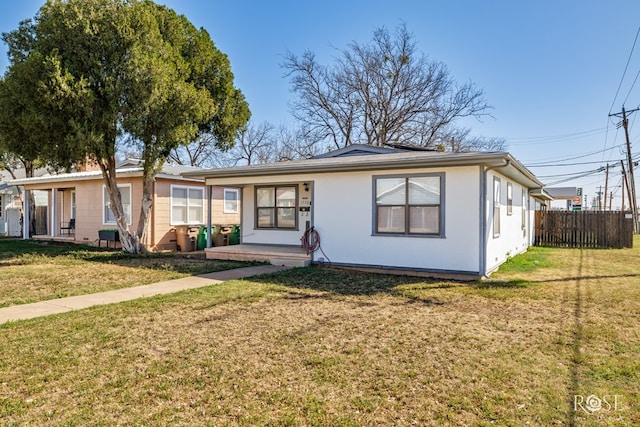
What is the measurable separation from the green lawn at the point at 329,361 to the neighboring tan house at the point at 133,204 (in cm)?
851

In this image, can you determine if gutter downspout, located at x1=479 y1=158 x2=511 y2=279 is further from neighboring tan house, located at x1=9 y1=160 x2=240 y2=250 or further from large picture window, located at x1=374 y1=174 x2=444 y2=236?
neighboring tan house, located at x1=9 y1=160 x2=240 y2=250

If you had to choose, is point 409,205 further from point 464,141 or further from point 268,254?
point 464,141

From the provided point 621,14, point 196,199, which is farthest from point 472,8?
point 196,199

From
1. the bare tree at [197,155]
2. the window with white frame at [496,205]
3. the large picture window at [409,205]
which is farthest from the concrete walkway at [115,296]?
the bare tree at [197,155]

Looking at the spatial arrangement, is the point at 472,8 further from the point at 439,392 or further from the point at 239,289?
the point at 439,392

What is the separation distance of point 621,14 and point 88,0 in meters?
14.7

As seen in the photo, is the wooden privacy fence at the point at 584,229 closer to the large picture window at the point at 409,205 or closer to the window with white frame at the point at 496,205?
the window with white frame at the point at 496,205

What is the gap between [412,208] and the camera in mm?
8930

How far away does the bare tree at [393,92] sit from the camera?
26.2m

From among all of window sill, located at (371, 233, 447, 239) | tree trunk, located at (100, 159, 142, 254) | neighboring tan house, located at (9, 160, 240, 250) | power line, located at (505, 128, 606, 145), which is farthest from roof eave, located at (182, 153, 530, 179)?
power line, located at (505, 128, 606, 145)

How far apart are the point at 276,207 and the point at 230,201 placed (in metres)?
4.96

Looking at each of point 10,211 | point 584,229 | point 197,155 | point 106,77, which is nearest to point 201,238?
point 106,77

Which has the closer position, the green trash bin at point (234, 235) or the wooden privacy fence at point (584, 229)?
the green trash bin at point (234, 235)

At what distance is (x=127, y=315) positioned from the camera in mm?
5566
